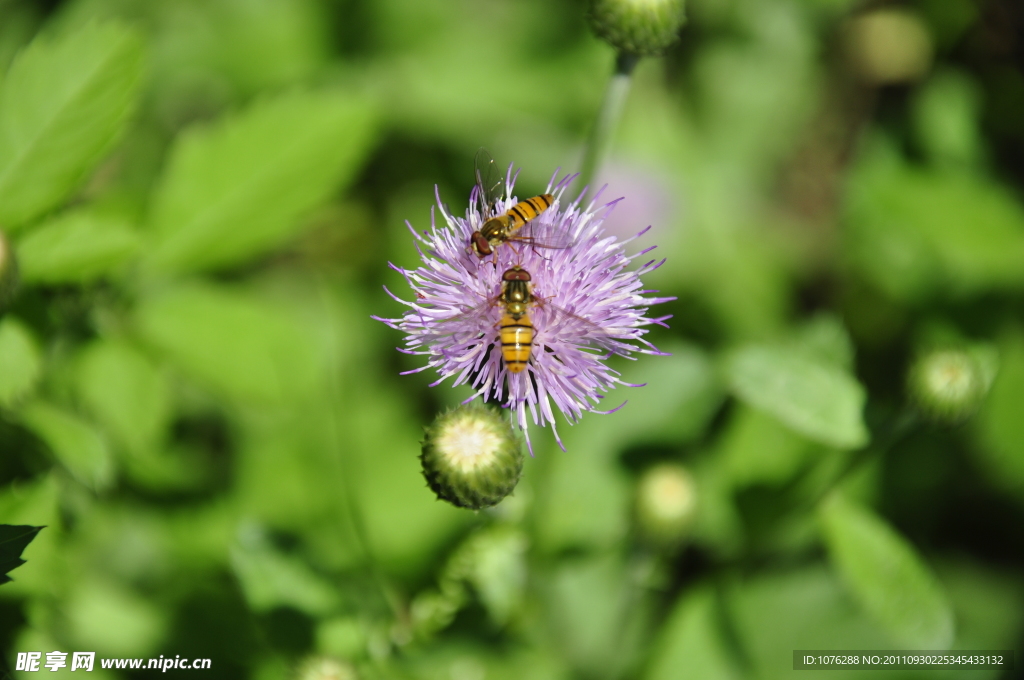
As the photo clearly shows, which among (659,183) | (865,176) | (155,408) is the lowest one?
(155,408)

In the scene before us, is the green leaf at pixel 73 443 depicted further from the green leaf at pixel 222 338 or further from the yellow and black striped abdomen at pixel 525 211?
the yellow and black striped abdomen at pixel 525 211

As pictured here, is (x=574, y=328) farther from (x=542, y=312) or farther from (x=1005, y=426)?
(x=1005, y=426)

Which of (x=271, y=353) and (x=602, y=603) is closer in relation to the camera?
(x=271, y=353)

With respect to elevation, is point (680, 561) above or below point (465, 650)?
above

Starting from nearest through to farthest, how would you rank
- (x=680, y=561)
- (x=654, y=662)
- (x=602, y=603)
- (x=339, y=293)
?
(x=654, y=662) → (x=602, y=603) → (x=680, y=561) → (x=339, y=293)

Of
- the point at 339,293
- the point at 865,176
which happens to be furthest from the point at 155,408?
the point at 865,176

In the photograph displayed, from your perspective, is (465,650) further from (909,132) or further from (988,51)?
(988,51)

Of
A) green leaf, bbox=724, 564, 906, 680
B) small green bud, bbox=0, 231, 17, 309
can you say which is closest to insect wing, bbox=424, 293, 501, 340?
small green bud, bbox=0, 231, 17, 309

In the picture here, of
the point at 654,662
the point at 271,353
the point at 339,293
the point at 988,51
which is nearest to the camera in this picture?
the point at 271,353
